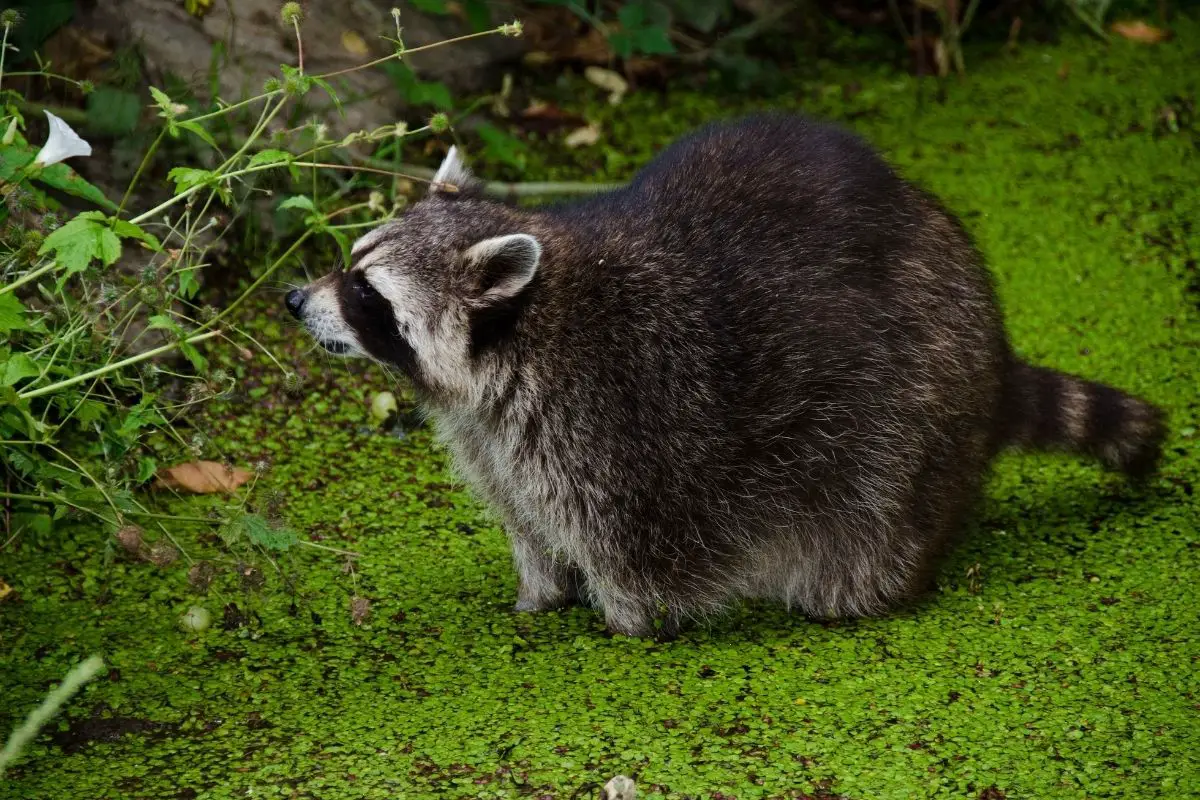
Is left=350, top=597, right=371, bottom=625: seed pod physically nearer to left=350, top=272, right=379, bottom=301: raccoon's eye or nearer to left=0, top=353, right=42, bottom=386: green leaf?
left=350, top=272, right=379, bottom=301: raccoon's eye

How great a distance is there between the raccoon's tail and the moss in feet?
0.73

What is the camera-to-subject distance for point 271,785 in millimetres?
3189

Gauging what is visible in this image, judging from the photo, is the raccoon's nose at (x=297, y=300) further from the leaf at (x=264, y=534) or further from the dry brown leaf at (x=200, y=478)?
the dry brown leaf at (x=200, y=478)

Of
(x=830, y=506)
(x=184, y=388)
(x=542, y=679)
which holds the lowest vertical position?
(x=184, y=388)

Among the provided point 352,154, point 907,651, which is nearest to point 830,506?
point 907,651

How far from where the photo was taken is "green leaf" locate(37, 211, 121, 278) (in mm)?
3131

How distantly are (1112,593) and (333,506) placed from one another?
2.33 meters

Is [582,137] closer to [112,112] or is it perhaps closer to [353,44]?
[353,44]

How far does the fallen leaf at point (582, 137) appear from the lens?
654cm

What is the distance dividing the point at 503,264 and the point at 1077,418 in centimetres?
183

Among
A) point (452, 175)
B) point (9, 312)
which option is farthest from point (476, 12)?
point (9, 312)

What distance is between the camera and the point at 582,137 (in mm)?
6562

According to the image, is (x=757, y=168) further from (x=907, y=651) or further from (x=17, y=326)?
(x=17, y=326)

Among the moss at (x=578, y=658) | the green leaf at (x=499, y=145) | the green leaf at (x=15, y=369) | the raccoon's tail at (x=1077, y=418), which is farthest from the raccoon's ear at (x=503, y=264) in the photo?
the green leaf at (x=499, y=145)
